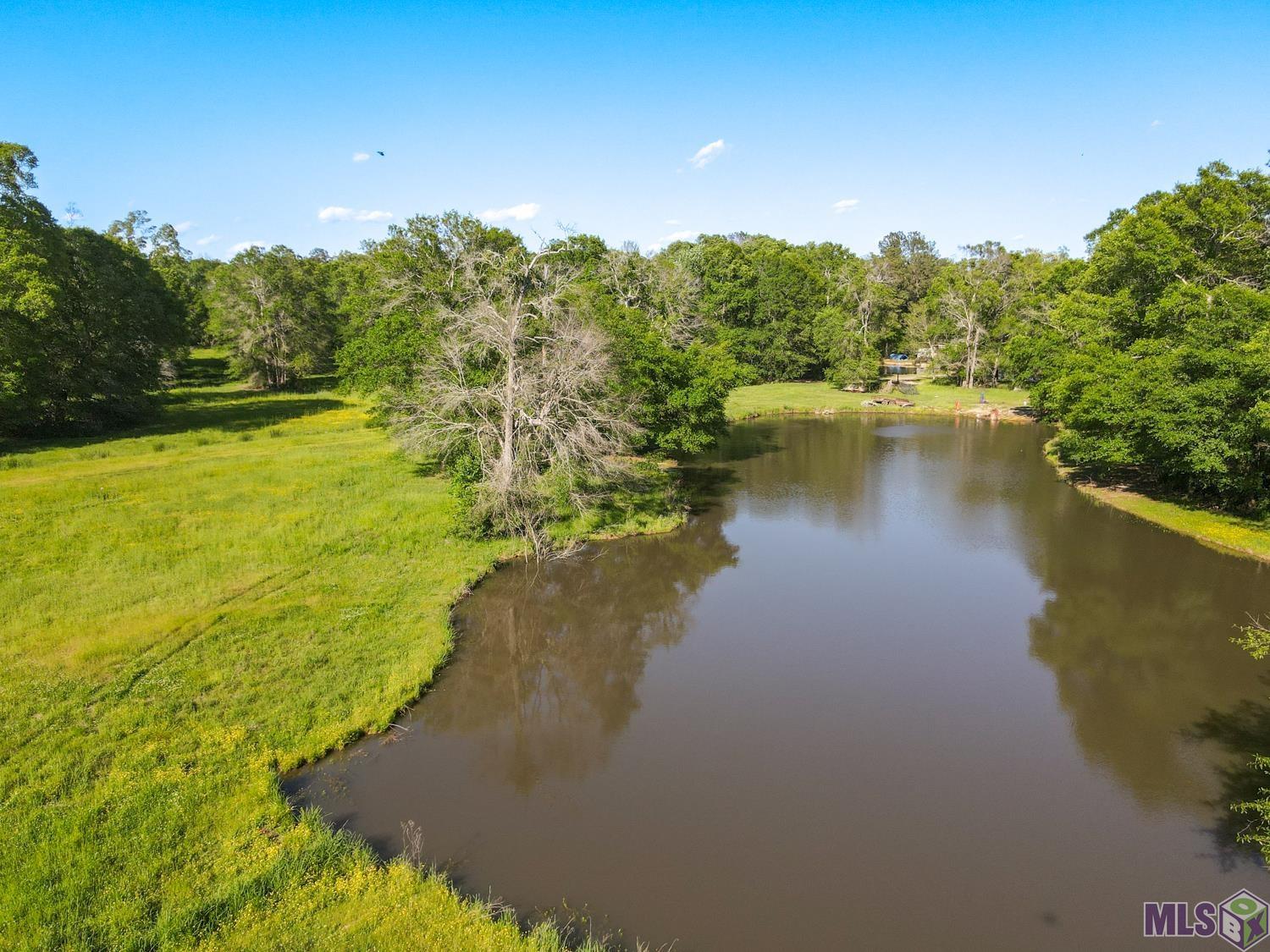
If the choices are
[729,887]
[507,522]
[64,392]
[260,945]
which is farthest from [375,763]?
Answer: [64,392]

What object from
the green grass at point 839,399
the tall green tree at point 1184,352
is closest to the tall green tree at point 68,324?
the green grass at point 839,399

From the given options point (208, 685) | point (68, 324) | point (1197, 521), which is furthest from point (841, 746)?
point (68, 324)

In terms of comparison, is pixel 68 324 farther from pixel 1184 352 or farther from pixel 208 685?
pixel 1184 352

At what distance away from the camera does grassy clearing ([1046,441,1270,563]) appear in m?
24.8

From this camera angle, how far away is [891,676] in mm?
17312

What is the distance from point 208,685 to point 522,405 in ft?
39.6

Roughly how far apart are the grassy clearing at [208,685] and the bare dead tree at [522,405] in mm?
2601

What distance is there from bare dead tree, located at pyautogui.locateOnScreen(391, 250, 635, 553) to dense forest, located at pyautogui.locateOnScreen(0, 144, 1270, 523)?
→ 11 cm

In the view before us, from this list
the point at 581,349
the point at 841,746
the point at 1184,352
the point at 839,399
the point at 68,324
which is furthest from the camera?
the point at 839,399

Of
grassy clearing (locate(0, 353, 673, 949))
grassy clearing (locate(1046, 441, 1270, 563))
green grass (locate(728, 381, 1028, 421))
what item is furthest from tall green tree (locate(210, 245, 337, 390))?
grassy clearing (locate(1046, 441, 1270, 563))

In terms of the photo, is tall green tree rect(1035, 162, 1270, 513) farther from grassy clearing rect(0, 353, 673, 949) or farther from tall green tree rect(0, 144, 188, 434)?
tall green tree rect(0, 144, 188, 434)

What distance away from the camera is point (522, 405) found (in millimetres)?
23609

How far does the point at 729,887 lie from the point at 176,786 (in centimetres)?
974

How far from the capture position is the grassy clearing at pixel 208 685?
9883mm
